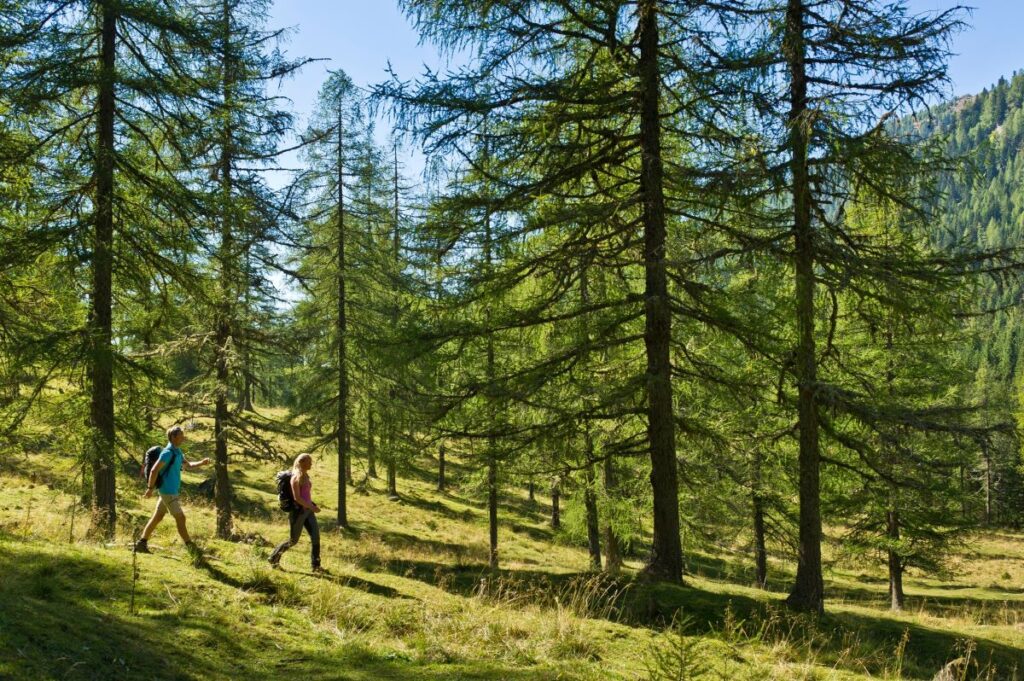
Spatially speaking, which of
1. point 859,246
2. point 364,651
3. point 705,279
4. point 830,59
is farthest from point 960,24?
point 364,651

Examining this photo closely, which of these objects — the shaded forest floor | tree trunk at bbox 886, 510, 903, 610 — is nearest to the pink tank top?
the shaded forest floor

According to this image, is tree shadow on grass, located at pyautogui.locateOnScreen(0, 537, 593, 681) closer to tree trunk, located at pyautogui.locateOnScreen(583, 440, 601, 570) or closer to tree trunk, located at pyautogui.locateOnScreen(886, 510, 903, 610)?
tree trunk, located at pyautogui.locateOnScreen(583, 440, 601, 570)

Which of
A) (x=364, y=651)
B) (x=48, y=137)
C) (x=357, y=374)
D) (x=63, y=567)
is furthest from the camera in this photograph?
(x=357, y=374)

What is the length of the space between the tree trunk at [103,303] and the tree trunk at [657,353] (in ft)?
26.6

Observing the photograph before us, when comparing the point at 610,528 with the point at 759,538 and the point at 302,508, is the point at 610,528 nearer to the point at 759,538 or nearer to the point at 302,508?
the point at 759,538

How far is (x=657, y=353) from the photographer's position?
947 cm

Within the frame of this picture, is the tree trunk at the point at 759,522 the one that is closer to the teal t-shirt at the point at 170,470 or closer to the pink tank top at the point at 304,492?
the pink tank top at the point at 304,492

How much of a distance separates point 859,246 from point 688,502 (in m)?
9.53

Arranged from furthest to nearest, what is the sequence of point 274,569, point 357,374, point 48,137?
point 357,374, point 48,137, point 274,569

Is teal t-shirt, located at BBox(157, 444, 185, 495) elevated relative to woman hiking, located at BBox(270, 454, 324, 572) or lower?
elevated

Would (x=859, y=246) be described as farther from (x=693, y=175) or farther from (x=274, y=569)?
(x=274, y=569)

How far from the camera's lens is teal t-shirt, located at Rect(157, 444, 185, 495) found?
8.32m

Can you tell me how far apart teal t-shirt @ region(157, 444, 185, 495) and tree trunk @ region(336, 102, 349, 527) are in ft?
38.8

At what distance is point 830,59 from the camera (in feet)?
30.8
